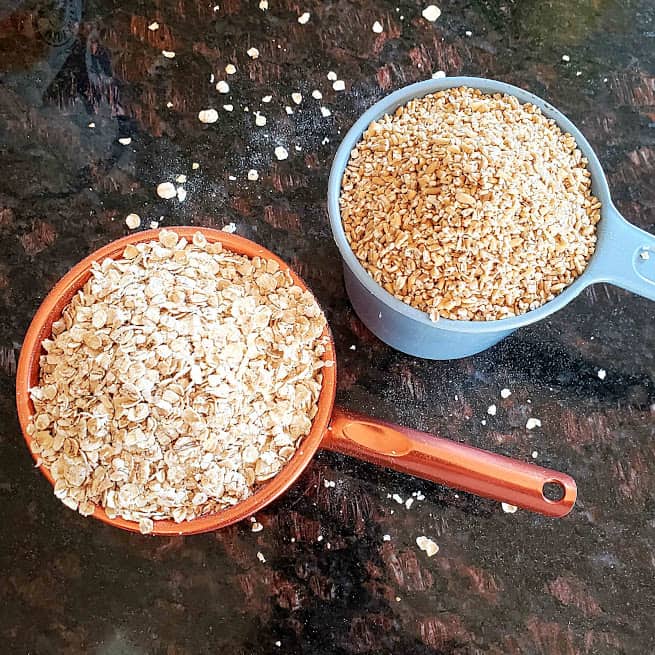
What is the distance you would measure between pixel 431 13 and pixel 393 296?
2.05ft

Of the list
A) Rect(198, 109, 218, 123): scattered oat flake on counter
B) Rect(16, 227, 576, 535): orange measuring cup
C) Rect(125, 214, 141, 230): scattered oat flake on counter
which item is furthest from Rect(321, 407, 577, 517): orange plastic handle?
Rect(198, 109, 218, 123): scattered oat flake on counter

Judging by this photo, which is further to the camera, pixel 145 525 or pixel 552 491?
pixel 552 491

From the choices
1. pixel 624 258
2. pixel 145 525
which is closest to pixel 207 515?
pixel 145 525

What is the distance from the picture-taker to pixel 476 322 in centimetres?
90

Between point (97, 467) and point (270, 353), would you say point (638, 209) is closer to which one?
point (270, 353)

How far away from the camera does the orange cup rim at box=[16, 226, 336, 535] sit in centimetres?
84

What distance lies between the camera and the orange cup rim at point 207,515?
2.77ft

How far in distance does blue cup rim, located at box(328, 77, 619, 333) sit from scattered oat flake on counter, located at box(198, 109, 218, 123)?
31cm

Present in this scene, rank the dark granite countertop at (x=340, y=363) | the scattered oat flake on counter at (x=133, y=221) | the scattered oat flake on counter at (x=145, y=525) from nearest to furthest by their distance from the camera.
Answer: the scattered oat flake on counter at (x=145, y=525)
the dark granite countertop at (x=340, y=363)
the scattered oat flake on counter at (x=133, y=221)

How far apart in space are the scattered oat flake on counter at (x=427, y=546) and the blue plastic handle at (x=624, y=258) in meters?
0.42

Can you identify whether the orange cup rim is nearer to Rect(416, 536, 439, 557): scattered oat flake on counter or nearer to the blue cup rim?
the blue cup rim

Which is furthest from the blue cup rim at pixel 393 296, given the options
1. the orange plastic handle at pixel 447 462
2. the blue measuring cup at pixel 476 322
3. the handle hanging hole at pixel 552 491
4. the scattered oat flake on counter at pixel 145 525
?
the scattered oat flake on counter at pixel 145 525

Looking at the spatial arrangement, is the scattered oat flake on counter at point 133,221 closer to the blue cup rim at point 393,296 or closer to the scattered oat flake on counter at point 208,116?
the scattered oat flake on counter at point 208,116

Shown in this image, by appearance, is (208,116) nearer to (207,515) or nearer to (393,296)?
(393,296)
